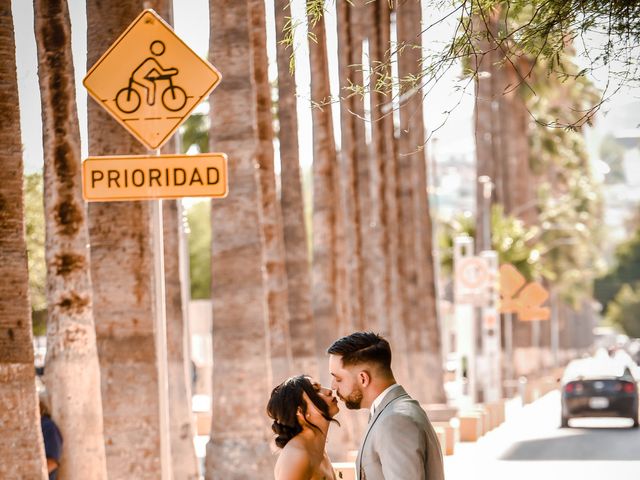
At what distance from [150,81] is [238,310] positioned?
8.91 meters

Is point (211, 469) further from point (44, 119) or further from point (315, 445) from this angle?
point (315, 445)

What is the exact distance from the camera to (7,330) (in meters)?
11.1

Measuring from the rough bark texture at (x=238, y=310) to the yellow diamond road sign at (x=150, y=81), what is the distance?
8.78 m

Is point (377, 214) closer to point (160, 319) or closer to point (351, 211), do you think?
point (351, 211)

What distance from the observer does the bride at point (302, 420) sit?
730 cm

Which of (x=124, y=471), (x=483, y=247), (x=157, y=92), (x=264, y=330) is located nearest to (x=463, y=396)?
(x=483, y=247)

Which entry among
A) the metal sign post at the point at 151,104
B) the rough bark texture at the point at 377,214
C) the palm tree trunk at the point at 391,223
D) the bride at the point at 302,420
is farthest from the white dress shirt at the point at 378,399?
the rough bark texture at the point at 377,214

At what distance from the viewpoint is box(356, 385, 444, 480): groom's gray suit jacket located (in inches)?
255

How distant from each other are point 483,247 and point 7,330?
4726 cm

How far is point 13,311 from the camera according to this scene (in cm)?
1116

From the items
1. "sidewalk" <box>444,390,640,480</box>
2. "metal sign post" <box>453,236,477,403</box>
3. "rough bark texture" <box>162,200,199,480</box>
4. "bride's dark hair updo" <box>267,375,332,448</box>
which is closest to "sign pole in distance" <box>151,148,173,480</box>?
"bride's dark hair updo" <box>267,375,332,448</box>

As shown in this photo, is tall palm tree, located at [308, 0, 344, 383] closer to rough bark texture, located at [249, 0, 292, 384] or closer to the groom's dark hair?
rough bark texture, located at [249, 0, 292, 384]

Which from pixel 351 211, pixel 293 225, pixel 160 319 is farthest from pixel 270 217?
pixel 160 319

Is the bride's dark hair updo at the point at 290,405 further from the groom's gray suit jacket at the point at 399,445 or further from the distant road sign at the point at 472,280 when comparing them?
the distant road sign at the point at 472,280
